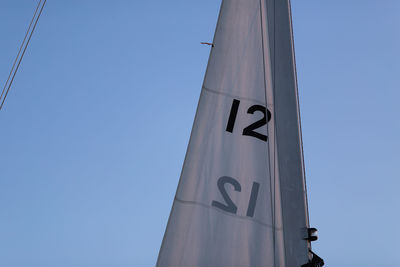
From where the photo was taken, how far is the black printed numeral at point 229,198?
17.3 ft

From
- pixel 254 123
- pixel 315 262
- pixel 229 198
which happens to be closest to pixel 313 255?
pixel 315 262

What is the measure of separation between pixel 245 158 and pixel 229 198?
0.46 m

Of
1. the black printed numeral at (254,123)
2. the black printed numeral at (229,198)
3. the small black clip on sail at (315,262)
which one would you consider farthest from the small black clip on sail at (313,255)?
the black printed numeral at (254,123)

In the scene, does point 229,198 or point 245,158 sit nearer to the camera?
point 229,198

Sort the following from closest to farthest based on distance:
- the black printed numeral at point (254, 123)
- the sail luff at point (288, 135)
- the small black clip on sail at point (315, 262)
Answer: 1. the small black clip on sail at point (315, 262)
2. the sail luff at point (288, 135)
3. the black printed numeral at point (254, 123)

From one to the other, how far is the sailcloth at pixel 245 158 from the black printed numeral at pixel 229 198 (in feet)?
0.03

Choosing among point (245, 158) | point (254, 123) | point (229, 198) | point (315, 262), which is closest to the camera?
point (315, 262)

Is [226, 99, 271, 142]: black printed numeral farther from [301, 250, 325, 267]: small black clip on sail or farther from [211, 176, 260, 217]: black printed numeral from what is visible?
[301, 250, 325, 267]: small black clip on sail

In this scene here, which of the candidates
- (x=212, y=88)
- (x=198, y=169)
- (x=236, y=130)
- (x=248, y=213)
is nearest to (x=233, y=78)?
(x=212, y=88)

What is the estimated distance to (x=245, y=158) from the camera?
214 inches

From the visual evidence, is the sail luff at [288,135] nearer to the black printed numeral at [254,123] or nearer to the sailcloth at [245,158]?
the sailcloth at [245,158]

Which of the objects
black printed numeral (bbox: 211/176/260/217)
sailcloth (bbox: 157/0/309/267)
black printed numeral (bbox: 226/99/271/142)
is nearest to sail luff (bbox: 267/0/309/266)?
sailcloth (bbox: 157/0/309/267)

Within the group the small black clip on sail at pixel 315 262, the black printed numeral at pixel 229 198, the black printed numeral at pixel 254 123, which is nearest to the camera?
the small black clip on sail at pixel 315 262

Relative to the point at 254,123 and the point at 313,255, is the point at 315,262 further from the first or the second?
the point at 254,123
